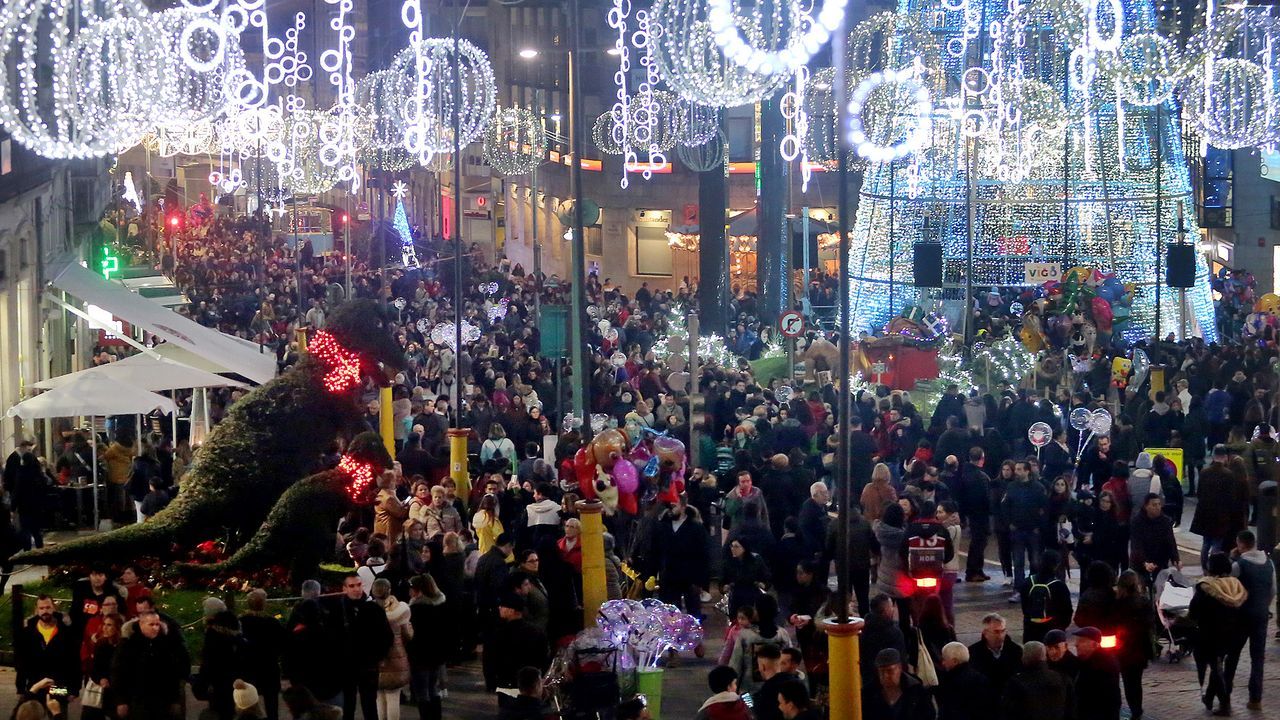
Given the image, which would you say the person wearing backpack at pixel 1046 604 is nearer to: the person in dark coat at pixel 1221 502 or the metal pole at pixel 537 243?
the person in dark coat at pixel 1221 502

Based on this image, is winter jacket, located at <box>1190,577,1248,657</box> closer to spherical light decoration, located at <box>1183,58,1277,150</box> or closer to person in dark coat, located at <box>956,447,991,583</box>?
person in dark coat, located at <box>956,447,991,583</box>

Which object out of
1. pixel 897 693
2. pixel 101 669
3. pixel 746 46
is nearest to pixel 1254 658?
pixel 897 693

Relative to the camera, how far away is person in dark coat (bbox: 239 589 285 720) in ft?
35.2

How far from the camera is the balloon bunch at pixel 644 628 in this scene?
37.6 feet

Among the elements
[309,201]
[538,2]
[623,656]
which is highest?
[538,2]

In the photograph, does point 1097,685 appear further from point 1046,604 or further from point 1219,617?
point 1219,617

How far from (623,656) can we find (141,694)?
290 centimetres

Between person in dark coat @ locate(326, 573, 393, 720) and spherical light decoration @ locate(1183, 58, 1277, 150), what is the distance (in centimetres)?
1731

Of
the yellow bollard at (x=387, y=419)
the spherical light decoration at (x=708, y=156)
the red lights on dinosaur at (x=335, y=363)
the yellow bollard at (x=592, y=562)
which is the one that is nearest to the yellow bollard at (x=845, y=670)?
the yellow bollard at (x=592, y=562)

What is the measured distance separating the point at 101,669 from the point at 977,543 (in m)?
8.36

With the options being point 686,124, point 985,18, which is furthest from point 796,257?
point 985,18

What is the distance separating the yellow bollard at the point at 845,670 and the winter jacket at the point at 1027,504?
18.6 ft

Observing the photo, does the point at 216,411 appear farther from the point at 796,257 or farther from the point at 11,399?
the point at 796,257

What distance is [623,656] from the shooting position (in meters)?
11.4
